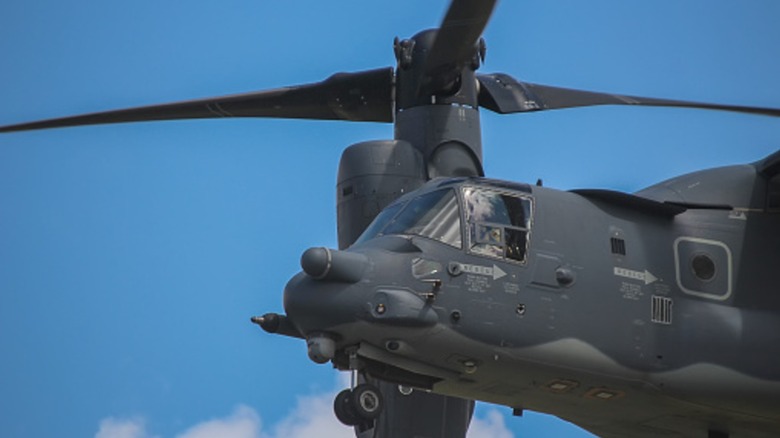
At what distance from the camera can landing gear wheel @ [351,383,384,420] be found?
15.5 metres

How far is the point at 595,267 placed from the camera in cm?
1664

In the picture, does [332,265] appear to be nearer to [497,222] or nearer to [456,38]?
[497,222]

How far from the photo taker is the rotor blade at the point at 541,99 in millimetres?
22391

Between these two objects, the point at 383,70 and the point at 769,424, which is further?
the point at 383,70

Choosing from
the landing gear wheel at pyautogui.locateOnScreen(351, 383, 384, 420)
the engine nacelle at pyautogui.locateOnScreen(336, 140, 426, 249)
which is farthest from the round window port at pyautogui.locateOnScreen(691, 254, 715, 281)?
the engine nacelle at pyautogui.locateOnScreen(336, 140, 426, 249)

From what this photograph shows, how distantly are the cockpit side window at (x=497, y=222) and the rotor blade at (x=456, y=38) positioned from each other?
4.11 m

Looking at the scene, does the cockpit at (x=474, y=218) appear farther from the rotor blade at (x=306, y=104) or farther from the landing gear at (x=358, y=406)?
the rotor blade at (x=306, y=104)

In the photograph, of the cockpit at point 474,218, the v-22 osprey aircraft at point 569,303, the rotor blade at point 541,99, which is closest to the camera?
the v-22 osprey aircraft at point 569,303

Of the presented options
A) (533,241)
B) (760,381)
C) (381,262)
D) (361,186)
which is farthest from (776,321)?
(361,186)

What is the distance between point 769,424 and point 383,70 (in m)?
8.21

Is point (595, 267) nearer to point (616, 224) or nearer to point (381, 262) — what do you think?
point (616, 224)

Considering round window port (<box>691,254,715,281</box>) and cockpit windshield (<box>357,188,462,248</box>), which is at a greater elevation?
cockpit windshield (<box>357,188,462,248</box>)

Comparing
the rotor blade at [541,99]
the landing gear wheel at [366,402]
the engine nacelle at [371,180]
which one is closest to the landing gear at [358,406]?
the landing gear wheel at [366,402]

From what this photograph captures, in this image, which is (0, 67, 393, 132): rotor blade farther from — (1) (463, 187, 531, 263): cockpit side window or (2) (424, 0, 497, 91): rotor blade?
(1) (463, 187, 531, 263): cockpit side window
